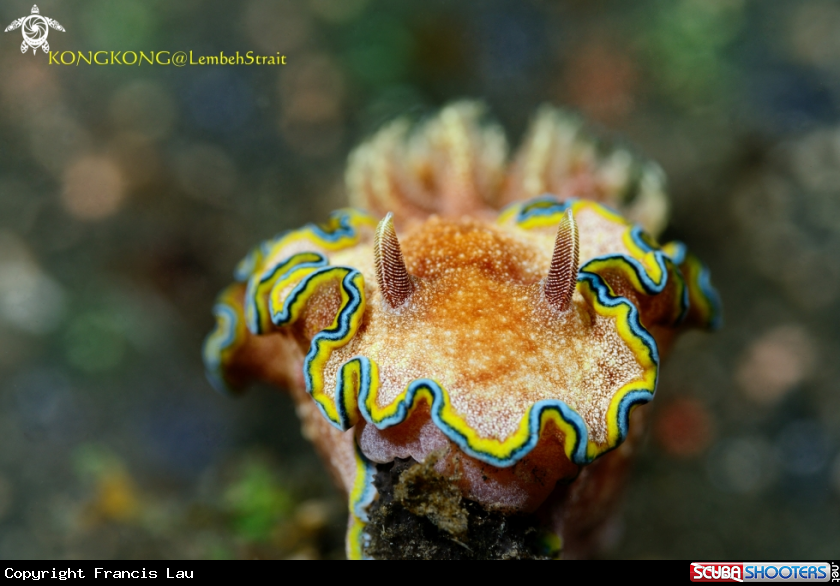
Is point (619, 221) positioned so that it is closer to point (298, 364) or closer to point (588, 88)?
point (298, 364)

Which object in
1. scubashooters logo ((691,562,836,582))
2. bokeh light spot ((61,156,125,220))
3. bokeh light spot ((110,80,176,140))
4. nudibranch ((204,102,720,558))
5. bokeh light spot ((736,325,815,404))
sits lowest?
scubashooters logo ((691,562,836,582))

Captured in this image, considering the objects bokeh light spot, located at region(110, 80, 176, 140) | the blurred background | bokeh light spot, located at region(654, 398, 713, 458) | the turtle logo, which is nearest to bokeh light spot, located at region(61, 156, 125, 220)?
the blurred background

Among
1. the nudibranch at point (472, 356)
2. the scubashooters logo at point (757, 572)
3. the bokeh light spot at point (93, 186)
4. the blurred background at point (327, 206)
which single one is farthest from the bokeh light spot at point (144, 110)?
the scubashooters logo at point (757, 572)

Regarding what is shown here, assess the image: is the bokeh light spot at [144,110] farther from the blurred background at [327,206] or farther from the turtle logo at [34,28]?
the turtle logo at [34,28]

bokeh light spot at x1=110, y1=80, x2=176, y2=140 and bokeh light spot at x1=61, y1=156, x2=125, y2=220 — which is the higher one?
bokeh light spot at x1=110, y1=80, x2=176, y2=140

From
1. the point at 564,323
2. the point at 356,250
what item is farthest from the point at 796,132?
the point at 356,250

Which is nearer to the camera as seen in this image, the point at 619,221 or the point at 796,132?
the point at 619,221

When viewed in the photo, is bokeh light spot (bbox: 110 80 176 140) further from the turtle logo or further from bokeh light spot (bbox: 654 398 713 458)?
bokeh light spot (bbox: 654 398 713 458)
